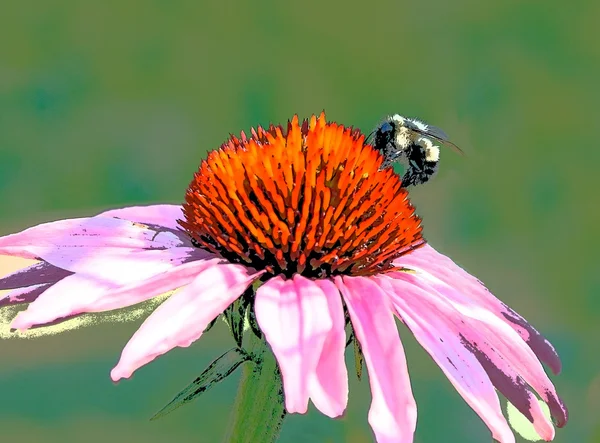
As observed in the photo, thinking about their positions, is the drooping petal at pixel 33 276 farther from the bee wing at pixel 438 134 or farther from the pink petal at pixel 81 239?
the bee wing at pixel 438 134

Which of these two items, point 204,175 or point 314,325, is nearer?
point 314,325

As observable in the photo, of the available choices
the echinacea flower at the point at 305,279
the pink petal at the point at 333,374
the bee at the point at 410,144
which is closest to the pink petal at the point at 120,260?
the echinacea flower at the point at 305,279

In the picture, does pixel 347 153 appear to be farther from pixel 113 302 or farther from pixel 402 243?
pixel 113 302

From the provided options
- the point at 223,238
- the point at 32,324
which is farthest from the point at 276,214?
the point at 32,324

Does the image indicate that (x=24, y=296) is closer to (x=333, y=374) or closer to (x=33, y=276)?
(x=33, y=276)

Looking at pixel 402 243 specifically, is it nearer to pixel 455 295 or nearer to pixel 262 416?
pixel 455 295

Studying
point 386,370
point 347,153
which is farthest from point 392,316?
point 347,153

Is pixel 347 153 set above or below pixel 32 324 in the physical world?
above
